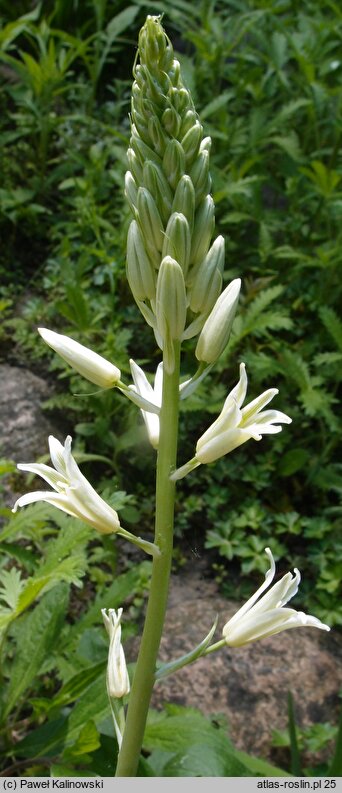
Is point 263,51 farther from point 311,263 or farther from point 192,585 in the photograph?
point 192,585

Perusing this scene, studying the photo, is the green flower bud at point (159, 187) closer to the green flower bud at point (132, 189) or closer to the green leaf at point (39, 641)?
the green flower bud at point (132, 189)

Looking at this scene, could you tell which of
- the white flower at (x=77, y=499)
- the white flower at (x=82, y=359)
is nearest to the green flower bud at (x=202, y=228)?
the white flower at (x=82, y=359)

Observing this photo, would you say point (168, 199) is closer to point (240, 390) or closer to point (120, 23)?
point (240, 390)

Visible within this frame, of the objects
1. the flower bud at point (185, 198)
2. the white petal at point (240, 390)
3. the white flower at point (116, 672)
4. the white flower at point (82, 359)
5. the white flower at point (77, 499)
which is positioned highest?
the flower bud at point (185, 198)

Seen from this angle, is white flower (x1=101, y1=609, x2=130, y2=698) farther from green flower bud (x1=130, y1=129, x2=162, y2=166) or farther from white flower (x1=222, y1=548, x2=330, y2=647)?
green flower bud (x1=130, y1=129, x2=162, y2=166)

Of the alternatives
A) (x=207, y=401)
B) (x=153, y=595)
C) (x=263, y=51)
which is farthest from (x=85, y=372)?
(x=263, y=51)
